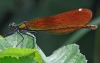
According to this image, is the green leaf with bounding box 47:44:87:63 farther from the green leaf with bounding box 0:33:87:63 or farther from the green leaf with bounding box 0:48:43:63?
the green leaf with bounding box 0:48:43:63

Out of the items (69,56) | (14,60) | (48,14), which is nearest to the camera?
(14,60)

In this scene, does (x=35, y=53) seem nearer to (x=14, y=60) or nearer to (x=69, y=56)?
(x=14, y=60)

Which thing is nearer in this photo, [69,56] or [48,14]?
[69,56]

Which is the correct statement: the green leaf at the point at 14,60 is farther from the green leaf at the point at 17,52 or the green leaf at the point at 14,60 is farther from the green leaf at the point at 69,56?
the green leaf at the point at 69,56

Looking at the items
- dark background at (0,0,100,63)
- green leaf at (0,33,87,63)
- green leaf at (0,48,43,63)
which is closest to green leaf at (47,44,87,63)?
green leaf at (0,33,87,63)

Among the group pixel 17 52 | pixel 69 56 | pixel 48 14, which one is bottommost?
pixel 69 56

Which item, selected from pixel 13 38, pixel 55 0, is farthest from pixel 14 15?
pixel 13 38

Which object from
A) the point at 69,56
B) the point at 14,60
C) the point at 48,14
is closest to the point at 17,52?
the point at 14,60

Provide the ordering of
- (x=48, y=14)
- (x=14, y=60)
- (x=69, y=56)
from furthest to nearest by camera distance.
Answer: (x=48, y=14) → (x=69, y=56) → (x=14, y=60)

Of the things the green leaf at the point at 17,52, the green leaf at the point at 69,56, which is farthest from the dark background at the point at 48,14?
the green leaf at the point at 17,52
